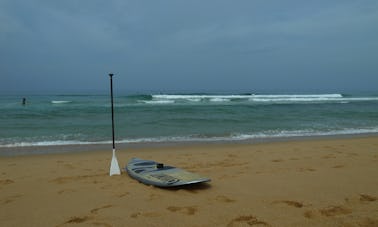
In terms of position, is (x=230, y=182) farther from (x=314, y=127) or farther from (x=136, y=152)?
(x=314, y=127)

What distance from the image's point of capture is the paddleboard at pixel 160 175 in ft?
14.1

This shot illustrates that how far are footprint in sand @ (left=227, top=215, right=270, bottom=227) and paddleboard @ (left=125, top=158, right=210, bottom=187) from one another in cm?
111

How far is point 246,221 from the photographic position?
3.16 metres

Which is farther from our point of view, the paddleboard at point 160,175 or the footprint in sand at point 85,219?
the paddleboard at point 160,175

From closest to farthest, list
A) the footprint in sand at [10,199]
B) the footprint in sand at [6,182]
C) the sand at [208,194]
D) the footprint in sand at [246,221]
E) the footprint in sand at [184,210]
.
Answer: the footprint in sand at [246,221] → the sand at [208,194] → the footprint in sand at [184,210] → the footprint in sand at [10,199] → the footprint in sand at [6,182]

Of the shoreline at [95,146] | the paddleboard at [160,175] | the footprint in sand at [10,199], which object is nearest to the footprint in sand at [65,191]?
the footprint in sand at [10,199]

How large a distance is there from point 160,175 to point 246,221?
185 cm

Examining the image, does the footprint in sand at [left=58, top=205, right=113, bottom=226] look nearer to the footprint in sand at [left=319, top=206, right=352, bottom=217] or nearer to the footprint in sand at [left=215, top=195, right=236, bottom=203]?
the footprint in sand at [left=215, top=195, right=236, bottom=203]

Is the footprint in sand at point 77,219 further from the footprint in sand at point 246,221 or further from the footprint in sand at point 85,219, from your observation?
the footprint in sand at point 246,221

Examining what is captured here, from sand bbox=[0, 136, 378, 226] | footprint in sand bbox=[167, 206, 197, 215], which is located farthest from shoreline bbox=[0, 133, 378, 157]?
footprint in sand bbox=[167, 206, 197, 215]

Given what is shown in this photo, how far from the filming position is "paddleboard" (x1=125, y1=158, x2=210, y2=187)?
429 cm

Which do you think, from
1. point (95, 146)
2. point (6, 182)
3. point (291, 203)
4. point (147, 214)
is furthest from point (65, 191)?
point (95, 146)

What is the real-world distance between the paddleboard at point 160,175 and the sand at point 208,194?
0.36ft

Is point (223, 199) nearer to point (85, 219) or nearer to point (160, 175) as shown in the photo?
point (160, 175)
